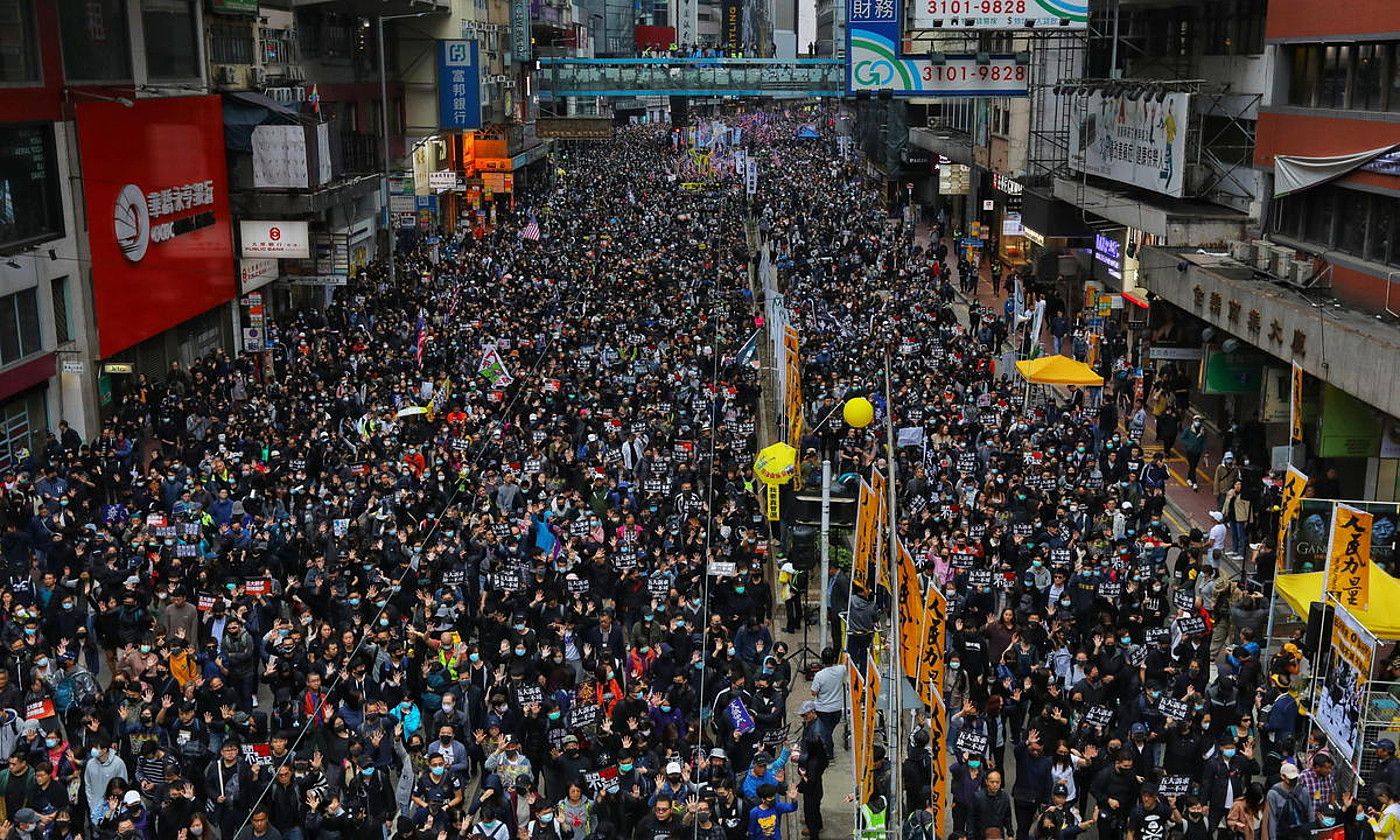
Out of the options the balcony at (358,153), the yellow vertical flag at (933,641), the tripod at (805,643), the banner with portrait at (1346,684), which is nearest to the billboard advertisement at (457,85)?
the balcony at (358,153)

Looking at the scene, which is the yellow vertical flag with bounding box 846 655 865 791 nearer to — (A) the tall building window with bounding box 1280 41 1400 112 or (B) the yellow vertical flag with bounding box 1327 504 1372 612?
(B) the yellow vertical flag with bounding box 1327 504 1372 612

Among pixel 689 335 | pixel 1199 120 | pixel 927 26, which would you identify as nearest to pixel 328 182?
pixel 689 335

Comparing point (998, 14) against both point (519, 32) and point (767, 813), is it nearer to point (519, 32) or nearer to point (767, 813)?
point (767, 813)

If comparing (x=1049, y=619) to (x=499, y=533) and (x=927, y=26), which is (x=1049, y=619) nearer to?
(x=499, y=533)

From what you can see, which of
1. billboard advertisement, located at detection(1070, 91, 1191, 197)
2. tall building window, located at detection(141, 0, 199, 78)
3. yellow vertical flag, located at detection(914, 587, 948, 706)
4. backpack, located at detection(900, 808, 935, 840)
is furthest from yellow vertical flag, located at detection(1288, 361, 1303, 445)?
tall building window, located at detection(141, 0, 199, 78)

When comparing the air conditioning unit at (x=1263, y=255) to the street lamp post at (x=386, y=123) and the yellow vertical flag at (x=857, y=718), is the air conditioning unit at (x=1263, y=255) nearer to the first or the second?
the yellow vertical flag at (x=857, y=718)
